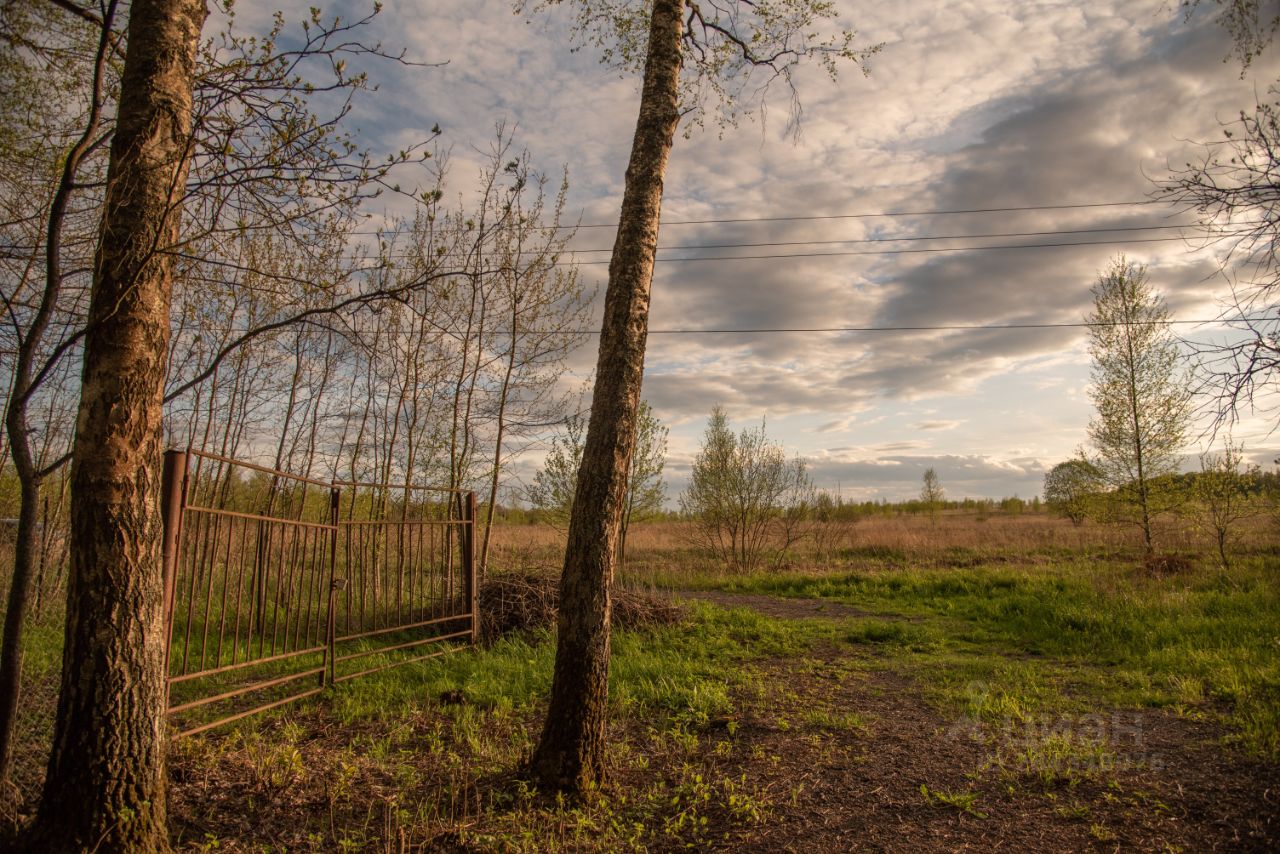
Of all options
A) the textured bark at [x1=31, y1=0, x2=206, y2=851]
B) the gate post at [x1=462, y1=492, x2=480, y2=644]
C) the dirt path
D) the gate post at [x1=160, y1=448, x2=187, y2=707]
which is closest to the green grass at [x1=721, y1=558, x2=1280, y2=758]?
the dirt path

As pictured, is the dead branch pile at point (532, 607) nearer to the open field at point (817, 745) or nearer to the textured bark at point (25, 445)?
the open field at point (817, 745)

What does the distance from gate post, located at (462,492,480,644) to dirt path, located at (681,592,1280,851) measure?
12.9ft

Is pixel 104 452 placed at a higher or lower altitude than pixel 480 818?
higher

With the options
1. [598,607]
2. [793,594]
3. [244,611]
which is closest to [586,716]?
[598,607]

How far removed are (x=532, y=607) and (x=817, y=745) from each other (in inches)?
206

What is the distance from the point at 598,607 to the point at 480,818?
1.29m

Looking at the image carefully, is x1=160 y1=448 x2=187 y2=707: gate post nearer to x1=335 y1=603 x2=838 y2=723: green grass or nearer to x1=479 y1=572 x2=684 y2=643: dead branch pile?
x1=335 y1=603 x2=838 y2=723: green grass

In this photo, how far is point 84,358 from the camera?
3.15m

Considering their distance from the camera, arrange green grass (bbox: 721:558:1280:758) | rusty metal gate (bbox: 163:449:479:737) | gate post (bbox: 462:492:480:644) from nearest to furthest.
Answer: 1. rusty metal gate (bbox: 163:449:479:737)
2. green grass (bbox: 721:558:1280:758)
3. gate post (bbox: 462:492:480:644)

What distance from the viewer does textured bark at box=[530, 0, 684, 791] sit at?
4148 mm

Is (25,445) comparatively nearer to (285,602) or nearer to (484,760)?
(484,760)

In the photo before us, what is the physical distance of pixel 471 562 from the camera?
350 inches

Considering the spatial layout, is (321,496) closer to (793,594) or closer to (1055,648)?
(793,594)

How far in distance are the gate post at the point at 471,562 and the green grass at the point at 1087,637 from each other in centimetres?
508
